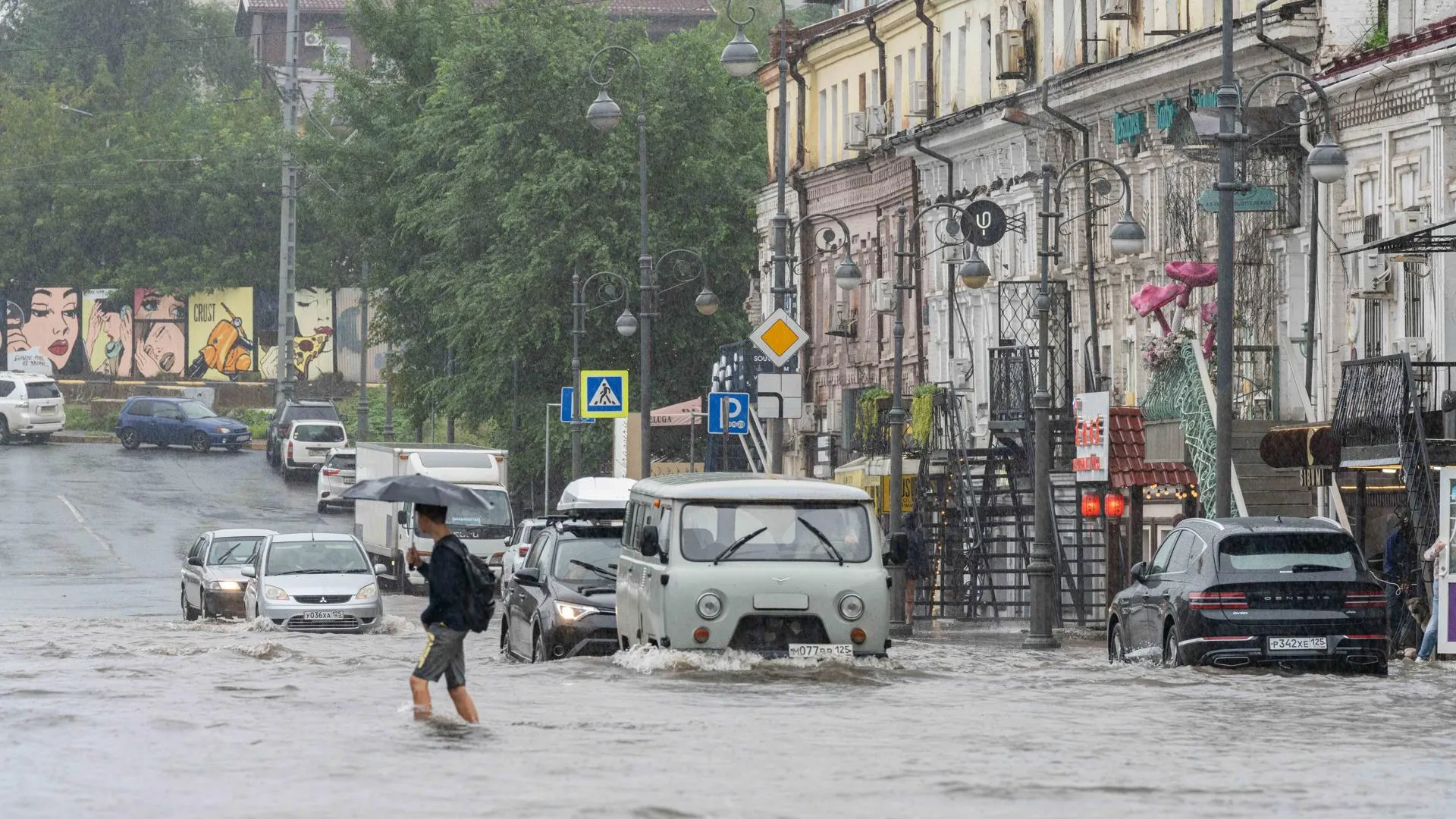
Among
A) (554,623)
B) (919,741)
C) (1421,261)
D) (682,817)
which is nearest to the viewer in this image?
(682,817)

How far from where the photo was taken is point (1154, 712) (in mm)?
20578

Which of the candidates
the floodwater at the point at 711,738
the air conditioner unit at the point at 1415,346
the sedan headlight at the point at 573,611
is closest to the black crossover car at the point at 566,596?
Answer: the sedan headlight at the point at 573,611

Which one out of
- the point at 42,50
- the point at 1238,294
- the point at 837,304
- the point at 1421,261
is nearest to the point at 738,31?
the point at 1238,294

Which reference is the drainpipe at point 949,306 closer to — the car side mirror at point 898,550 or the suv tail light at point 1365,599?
the suv tail light at point 1365,599

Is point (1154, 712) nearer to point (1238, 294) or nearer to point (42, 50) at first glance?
point (1238, 294)

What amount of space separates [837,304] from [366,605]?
84.9ft

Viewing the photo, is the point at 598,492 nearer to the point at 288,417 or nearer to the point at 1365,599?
the point at 1365,599

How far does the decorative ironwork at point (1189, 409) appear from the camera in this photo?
36969mm

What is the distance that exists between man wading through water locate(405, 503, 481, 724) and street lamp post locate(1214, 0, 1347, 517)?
13.1 metres

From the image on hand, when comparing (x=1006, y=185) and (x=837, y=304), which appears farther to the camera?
(x=837, y=304)

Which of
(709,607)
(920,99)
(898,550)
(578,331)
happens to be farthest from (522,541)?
(709,607)

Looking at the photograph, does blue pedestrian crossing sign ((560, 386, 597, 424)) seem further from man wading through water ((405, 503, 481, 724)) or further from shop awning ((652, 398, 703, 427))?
man wading through water ((405, 503, 481, 724))

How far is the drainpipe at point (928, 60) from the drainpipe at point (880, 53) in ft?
7.63

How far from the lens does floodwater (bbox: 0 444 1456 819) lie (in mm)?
14602
